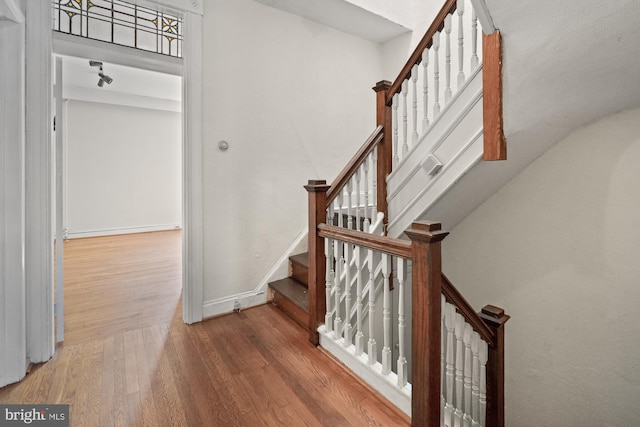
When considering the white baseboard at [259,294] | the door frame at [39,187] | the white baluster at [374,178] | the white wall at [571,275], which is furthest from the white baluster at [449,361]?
the door frame at [39,187]

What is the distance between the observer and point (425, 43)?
6.73 ft

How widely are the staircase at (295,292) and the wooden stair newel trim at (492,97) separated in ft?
5.49

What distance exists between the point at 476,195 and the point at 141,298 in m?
3.19

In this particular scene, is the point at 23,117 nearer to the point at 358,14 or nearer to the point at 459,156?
the point at 459,156

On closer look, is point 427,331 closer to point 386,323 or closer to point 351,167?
point 386,323

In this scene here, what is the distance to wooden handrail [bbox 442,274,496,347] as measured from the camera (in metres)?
1.56

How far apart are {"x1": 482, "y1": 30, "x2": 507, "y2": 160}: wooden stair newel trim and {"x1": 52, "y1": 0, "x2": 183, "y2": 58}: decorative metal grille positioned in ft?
7.57

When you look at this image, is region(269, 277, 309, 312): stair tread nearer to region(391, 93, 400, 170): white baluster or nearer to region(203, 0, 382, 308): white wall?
region(203, 0, 382, 308): white wall

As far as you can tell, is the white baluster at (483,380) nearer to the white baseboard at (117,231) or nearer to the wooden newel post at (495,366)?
the wooden newel post at (495,366)

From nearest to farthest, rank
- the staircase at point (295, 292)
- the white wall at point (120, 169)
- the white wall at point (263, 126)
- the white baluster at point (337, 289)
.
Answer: the white baluster at point (337, 289) → the staircase at point (295, 292) → the white wall at point (263, 126) → the white wall at point (120, 169)

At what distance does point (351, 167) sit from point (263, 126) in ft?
3.51

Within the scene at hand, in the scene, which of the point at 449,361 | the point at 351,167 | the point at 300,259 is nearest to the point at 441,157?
the point at 351,167

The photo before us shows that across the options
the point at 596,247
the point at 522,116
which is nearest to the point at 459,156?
the point at 522,116

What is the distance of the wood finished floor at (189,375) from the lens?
1.55m
